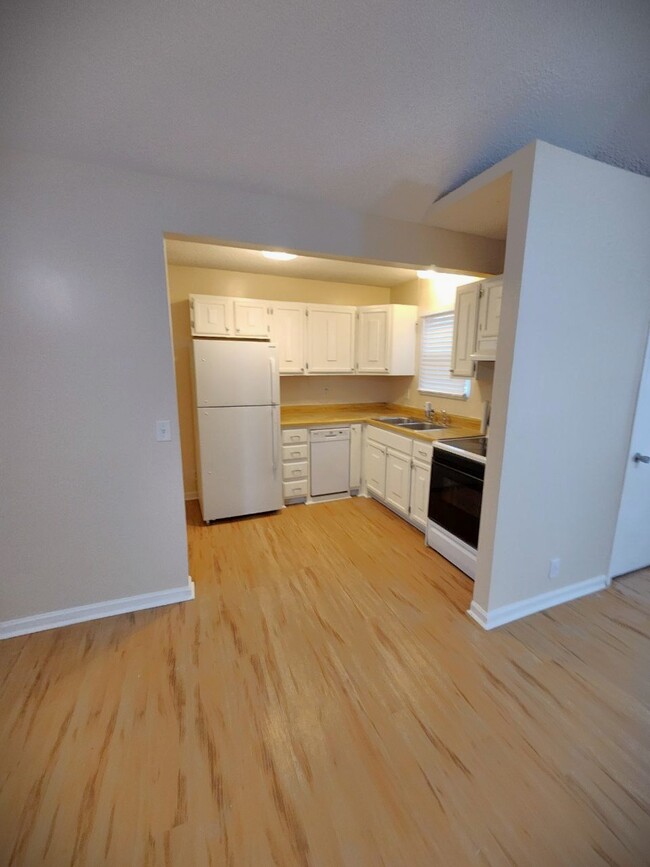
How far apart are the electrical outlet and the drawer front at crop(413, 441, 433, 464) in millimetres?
2033

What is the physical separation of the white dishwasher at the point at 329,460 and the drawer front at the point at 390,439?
10.8 inches

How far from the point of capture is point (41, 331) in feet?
5.89

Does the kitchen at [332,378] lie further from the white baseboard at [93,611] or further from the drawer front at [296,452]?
the white baseboard at [93,611]

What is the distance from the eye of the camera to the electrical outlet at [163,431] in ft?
6.82

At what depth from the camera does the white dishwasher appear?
12.4 ft

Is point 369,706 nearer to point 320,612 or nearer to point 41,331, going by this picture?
point 320,612

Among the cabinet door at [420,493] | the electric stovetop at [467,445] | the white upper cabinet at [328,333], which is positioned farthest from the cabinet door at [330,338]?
the electric stovetop at [467,445]

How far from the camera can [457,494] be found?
8.31ft

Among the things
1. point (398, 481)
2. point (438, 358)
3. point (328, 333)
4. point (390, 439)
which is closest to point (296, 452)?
point (390, 439)

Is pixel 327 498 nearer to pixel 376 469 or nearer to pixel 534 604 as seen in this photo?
pixel 376 469

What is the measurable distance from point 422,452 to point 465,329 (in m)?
1.13

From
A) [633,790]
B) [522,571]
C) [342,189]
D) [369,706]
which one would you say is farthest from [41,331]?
[633,790]

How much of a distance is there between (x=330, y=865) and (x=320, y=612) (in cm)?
112

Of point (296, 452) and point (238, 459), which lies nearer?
point (238, 459)
